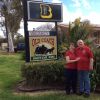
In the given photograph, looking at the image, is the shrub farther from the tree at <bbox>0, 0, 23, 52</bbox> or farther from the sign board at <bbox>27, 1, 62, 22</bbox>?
the tree at <bbox>0, 0, 23, 52</bbox>

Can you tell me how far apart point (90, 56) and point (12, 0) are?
35674 millimetres

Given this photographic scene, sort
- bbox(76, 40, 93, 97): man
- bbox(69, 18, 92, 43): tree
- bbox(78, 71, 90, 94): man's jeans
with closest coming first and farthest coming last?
bbox(76, 40, 93, 97): man
bbox(78, 71, 90, 94): man's jeans
bbox(69, 18, 92, 43): tree

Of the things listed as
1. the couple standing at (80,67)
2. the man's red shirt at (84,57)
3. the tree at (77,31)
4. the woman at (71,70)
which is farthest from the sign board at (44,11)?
the man's red shirt at (84,57)

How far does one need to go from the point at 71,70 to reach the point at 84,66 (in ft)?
1.89

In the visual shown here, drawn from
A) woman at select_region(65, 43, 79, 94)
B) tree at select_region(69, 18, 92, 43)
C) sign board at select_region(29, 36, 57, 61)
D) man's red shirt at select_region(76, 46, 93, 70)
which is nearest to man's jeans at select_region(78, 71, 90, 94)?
man's red shirt at select_region(76, 46, 93, 70)

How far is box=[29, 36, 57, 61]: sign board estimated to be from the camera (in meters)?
13.4

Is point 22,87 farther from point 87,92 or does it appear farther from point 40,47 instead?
point 87,92

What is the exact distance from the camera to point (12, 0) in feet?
149

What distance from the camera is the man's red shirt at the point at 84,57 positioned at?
1085 cm

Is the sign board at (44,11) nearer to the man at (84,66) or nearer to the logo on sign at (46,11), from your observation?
the logo on sign at (46,11)

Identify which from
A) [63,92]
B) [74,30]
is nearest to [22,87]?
[63,92]

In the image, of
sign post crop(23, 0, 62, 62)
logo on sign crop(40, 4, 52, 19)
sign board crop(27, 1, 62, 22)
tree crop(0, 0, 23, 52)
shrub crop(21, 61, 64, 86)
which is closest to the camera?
shrub crop(21, 61, 64, 86)

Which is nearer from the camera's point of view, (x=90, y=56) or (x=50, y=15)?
(x=90, y=56)

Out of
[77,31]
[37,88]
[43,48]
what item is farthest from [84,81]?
[77,31]
